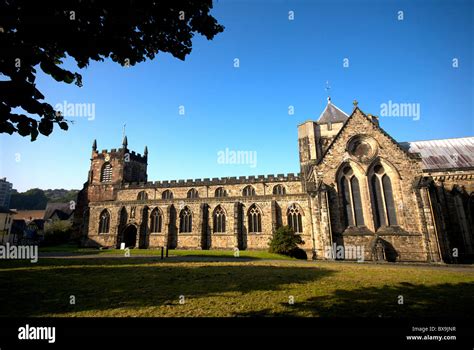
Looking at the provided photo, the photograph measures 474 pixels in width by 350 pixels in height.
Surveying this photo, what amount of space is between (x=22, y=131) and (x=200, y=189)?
113 feet

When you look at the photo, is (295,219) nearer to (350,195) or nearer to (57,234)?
(350,195)

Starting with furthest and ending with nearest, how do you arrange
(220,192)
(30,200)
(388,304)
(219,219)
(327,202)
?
(30,200) → (220,192) → (219,219) → (327,202) → (388,304)

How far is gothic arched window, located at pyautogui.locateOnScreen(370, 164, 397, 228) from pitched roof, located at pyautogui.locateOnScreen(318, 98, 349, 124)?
62.9 feet

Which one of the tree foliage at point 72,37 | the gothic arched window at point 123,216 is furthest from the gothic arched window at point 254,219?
the tree foliage at point 72,37

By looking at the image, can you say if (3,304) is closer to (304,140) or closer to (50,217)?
(304,140)

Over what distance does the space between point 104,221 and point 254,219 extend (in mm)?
21311

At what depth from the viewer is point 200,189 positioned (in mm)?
37406

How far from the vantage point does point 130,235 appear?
32.1m

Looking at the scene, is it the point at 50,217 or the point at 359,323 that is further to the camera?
the point at 50,217

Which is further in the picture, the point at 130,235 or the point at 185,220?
the point at 130,235

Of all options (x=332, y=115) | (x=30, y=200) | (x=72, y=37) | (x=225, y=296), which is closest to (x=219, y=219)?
(x=225, y=296)

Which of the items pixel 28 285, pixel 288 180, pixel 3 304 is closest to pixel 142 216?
pixel 288 180

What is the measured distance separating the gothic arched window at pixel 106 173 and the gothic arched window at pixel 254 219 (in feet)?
92.1

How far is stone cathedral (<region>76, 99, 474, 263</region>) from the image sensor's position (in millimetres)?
19078
